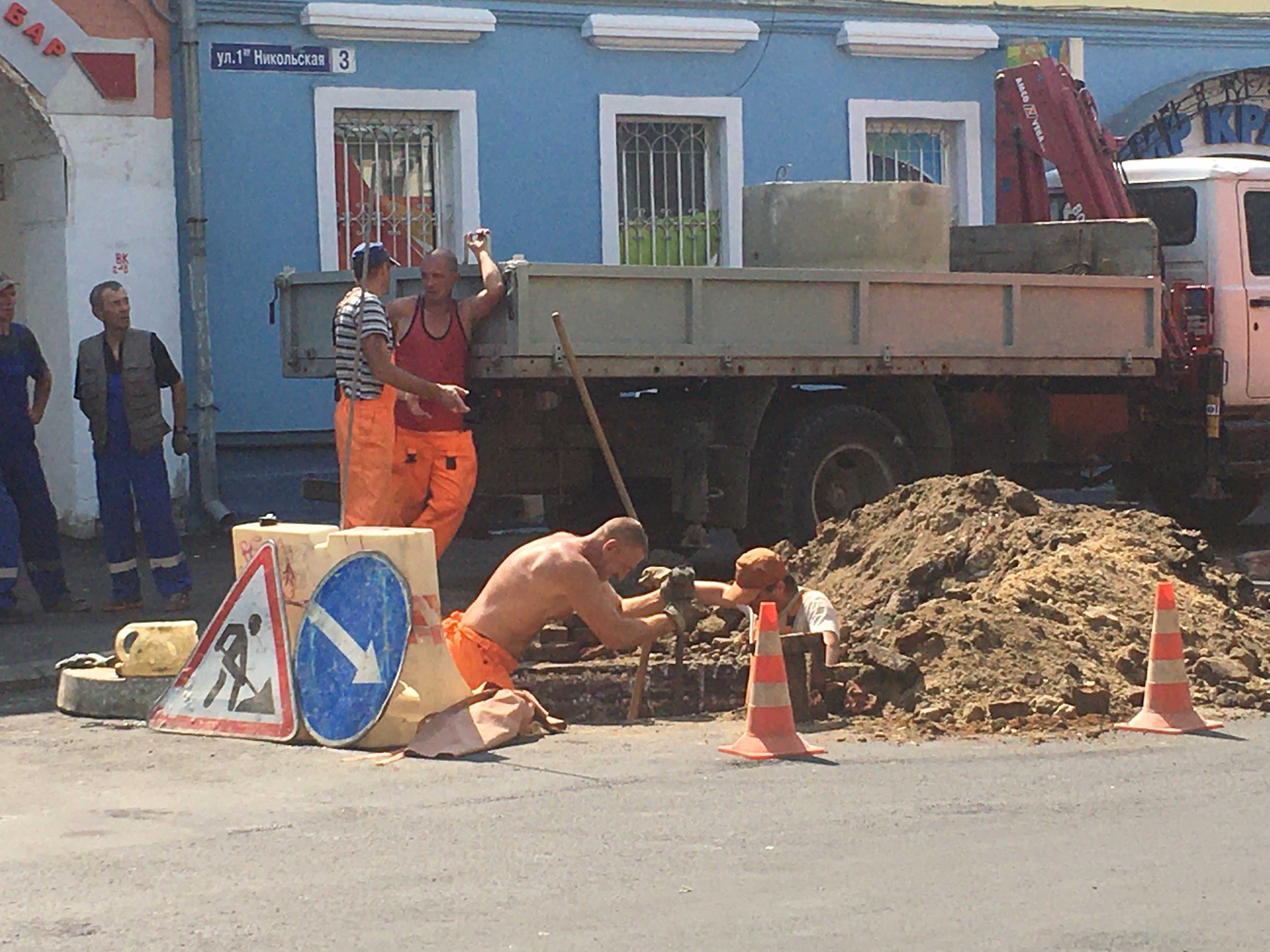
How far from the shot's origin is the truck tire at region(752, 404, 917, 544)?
12625 millimetres

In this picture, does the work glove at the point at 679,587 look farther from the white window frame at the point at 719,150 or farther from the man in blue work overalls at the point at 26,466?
A: the white window frame at the point at 719,150

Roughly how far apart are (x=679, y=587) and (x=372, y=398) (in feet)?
7.50

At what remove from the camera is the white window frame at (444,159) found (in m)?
16.4

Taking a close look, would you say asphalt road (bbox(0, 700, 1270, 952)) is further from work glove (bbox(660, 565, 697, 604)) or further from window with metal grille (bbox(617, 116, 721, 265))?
window with metal grille (bbox(617, 116, 721, 265))

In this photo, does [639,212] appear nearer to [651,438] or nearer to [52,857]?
[651,438]

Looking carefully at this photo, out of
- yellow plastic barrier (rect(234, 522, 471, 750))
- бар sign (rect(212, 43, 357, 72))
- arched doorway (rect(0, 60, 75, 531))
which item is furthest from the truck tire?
бар sign (rect(212, 43, 357, 72))

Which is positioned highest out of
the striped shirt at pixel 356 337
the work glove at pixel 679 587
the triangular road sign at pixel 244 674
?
the striped shirt at pixel 356 337

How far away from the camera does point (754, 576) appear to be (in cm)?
899

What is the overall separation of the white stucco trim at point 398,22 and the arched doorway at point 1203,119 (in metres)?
5.77

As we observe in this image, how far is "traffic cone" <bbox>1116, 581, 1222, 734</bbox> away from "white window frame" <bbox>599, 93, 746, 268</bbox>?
9.60 meters

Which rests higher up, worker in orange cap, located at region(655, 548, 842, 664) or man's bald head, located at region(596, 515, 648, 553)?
man's bald head, located at region(596, 515, 648, 553)

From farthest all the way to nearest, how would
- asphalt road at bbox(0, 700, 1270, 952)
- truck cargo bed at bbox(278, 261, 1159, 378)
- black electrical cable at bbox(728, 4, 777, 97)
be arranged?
black electrical cable at bbox(728, 4, 777, 97), truck cargo bed at bbox(278, 261, 1159, 378), asphalt road at bbox(0, 700, 1270, 952)

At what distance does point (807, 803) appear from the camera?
6.84 meters

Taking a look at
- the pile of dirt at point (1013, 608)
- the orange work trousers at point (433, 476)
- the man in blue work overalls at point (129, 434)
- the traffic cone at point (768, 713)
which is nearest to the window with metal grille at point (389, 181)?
the man in blue work overalls at point (129, 434)
